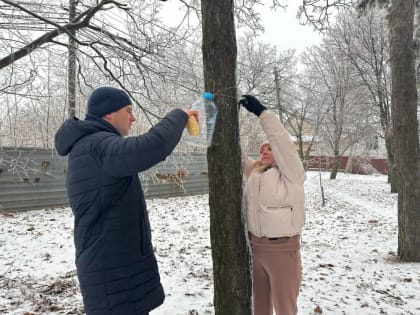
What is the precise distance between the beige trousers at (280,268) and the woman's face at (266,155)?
0.56 metres

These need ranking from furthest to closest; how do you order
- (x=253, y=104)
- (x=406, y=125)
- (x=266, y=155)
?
1. (x=406, y=125)
2. (x=266, y=155)
3. (x=253, y=104)

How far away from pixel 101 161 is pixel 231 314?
59.2 inches

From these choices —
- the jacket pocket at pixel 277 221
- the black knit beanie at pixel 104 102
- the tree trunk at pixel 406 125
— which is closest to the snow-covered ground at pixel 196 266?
the tree trunk at pixel 406 125

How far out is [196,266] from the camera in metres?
4.88

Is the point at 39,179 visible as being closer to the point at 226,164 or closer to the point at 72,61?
the point at 72,61

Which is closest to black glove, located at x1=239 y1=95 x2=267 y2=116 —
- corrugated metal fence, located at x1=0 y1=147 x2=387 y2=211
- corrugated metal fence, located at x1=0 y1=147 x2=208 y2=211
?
corrugated metal fence, located at x1=0 y1=147 x2=387 y2=211

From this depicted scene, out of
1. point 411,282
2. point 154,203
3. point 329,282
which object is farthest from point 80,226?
point 154,203

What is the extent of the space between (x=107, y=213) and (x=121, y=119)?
0.48 metres

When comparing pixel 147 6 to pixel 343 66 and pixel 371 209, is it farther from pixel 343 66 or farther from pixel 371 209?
pixel 343 66

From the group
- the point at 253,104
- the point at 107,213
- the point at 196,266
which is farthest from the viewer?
the point at 196,266

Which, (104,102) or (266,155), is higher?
(104,102)

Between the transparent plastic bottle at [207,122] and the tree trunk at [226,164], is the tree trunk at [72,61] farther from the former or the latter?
the transparent plastic bottle at [207,122]

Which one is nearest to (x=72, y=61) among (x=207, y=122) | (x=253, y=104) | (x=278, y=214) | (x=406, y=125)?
(x=207, y=122)

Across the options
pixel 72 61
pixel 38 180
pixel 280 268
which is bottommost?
pixel 280 268
